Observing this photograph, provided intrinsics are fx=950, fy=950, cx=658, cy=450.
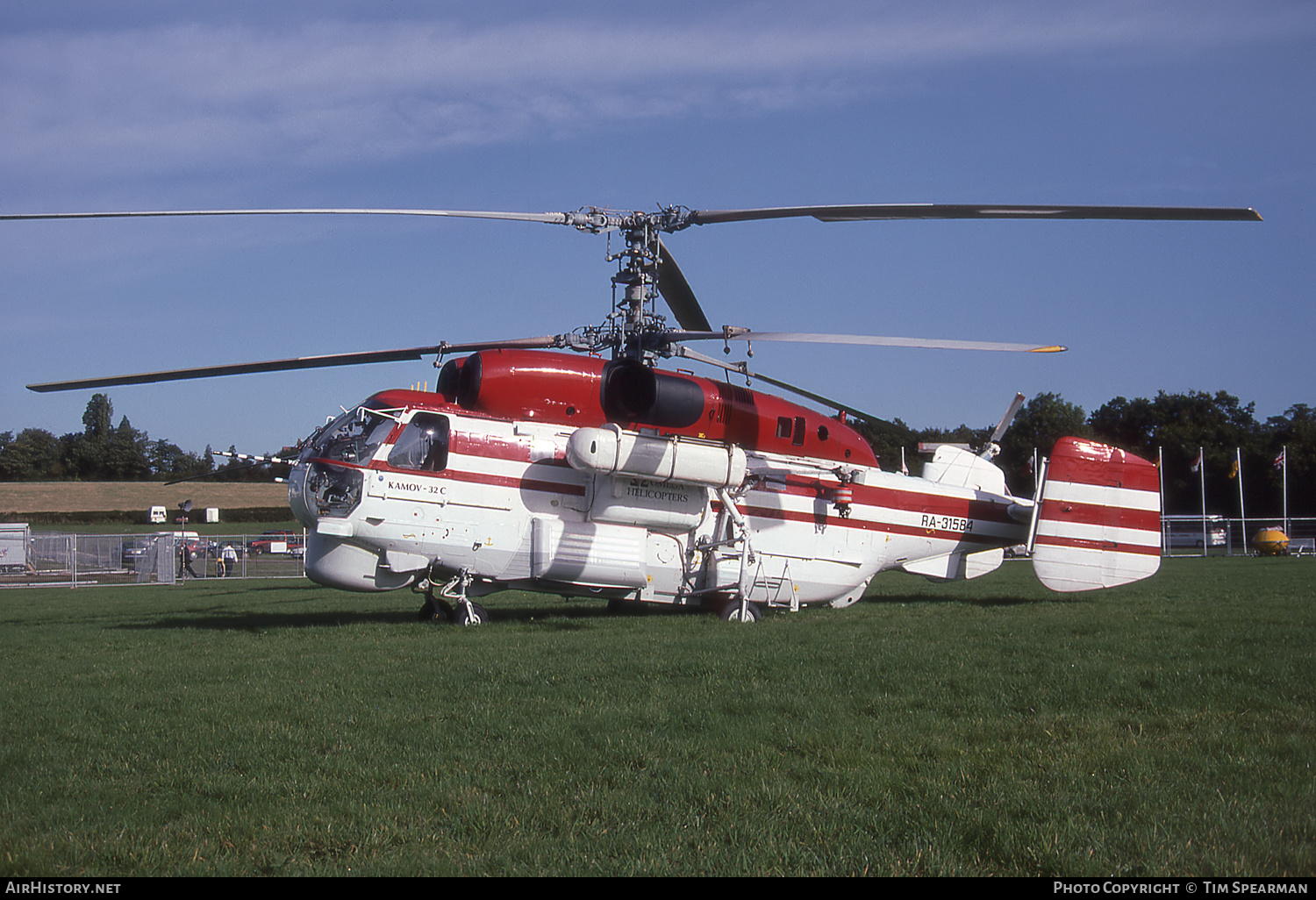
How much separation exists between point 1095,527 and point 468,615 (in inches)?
451

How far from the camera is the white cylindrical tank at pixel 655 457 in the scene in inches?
541

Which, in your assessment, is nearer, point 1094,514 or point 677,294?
point 677,294

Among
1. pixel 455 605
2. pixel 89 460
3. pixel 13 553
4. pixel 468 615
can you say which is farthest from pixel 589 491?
pixel 89 460

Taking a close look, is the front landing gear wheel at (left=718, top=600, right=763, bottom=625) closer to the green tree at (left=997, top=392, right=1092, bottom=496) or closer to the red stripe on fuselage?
the red stripe on fuselage

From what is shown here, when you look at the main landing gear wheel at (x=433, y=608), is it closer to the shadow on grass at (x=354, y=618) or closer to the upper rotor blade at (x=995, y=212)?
the shadow on grass at (x=354, y=618)

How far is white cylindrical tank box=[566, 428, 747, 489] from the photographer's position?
45.1 feet

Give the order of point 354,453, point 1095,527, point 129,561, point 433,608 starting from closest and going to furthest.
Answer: point 354,453
point 433,608
point 1095,527
point 129,561

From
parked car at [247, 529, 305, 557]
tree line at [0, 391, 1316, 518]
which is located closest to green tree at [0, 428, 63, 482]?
tree line at [0, 391, 1316, 518]

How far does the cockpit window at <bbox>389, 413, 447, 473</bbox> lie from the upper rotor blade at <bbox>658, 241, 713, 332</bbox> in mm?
3779

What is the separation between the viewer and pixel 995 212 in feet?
32.6

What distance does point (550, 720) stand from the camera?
7.02 m

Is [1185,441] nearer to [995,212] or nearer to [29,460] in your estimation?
[995,212]

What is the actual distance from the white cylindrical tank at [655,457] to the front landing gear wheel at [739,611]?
1.96m
